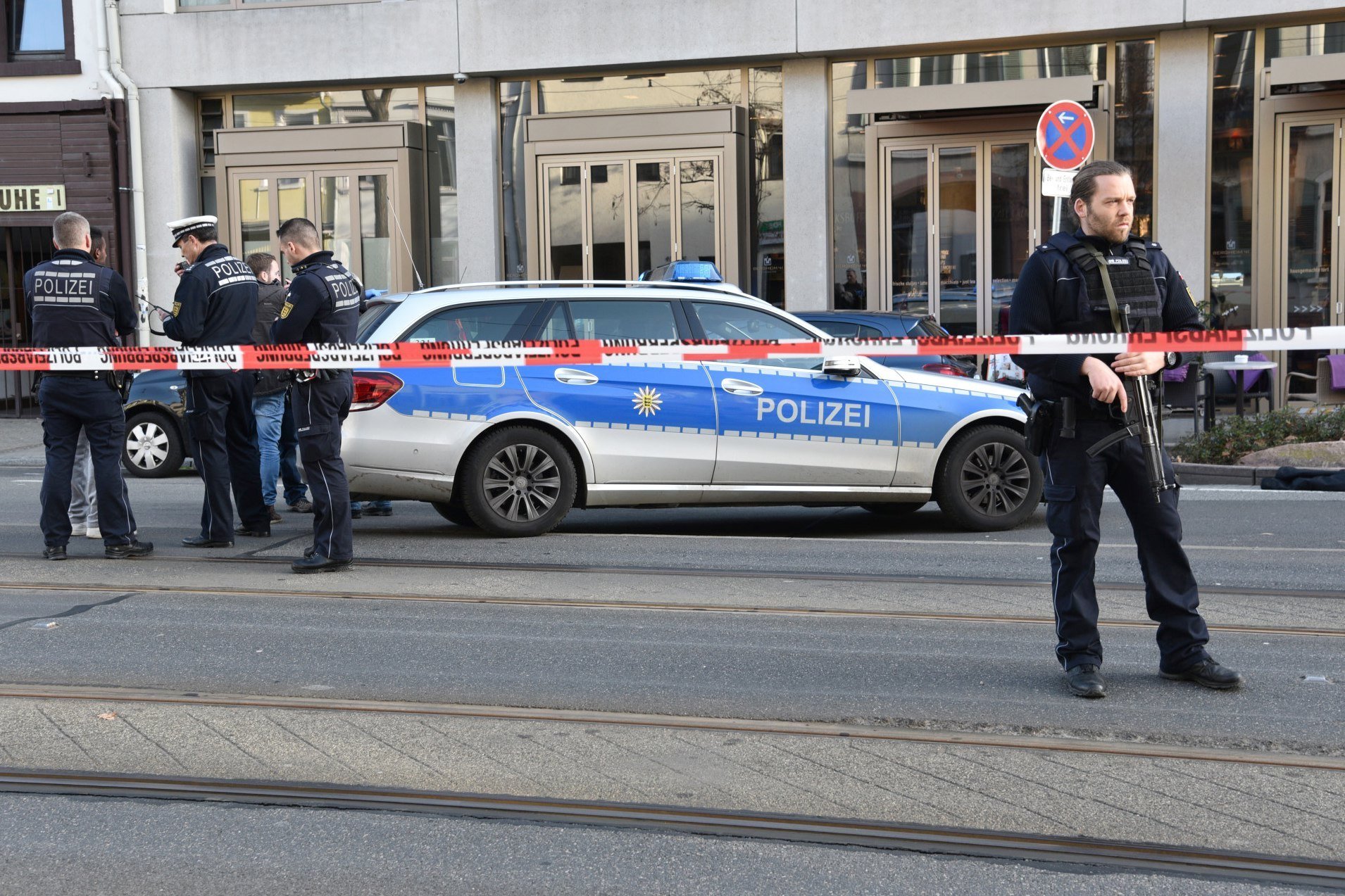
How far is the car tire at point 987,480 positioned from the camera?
9.25m

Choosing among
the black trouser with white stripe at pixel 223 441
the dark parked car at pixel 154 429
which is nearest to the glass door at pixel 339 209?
the dark parked car at pixel 154 429

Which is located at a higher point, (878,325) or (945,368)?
(878,325)

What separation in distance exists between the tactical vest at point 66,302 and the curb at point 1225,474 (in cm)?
871

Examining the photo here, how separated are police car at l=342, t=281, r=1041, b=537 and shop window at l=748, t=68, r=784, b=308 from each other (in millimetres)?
10502

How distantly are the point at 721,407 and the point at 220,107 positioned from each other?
14720 millimetres

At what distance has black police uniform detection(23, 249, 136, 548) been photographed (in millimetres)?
8305

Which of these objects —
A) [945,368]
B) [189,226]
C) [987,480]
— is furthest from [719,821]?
[945,368]

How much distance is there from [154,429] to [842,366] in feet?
24.9

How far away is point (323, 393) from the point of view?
7.80 m

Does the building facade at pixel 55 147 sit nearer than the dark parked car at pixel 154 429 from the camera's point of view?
No

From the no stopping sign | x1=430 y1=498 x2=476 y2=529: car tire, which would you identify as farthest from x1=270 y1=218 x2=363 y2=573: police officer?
the no stopping sign

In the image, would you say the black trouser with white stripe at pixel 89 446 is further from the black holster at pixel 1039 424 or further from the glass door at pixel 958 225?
the glass door at pixel 958 225

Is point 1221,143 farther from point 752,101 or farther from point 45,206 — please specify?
point 45,206

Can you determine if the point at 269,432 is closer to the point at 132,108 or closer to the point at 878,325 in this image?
the point at 878,325
